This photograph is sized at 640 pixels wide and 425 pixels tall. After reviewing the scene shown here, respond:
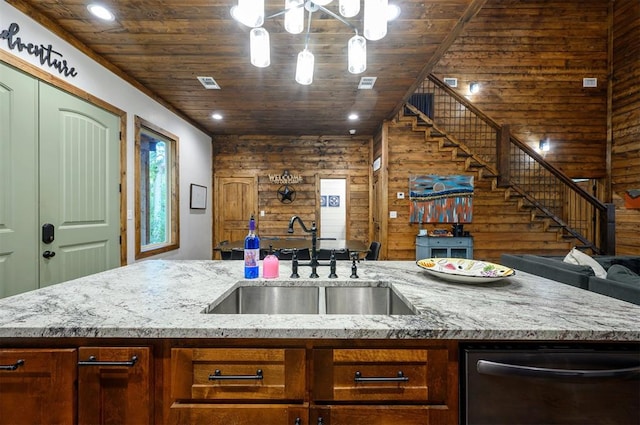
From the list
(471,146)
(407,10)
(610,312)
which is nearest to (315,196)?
(471,146)

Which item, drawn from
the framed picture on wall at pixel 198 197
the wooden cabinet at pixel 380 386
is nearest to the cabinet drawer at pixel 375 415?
the wooden cabinet at pixel 380 386

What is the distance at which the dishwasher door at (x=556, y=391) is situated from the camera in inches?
33.9

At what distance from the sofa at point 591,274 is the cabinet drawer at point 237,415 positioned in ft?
6.98

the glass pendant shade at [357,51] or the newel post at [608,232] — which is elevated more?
the glass pendant shade at [357,51]

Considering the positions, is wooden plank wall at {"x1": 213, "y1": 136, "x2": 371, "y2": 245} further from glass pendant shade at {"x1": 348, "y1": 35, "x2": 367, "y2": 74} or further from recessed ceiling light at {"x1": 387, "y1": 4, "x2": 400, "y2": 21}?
glass pendant shade at {"x1": 348, "y1": 35, "x2": 367, "y2": 74}

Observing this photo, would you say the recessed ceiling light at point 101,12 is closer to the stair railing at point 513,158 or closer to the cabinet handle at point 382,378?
the cabinet handle at point 382,378

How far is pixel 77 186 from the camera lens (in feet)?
8.96

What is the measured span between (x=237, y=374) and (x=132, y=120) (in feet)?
11.9

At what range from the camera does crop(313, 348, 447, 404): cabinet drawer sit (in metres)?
0.91

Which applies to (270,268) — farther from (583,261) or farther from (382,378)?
(583,261)

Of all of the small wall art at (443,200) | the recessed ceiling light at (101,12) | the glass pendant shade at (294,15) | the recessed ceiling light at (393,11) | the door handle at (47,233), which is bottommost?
the door handle at (47,233)

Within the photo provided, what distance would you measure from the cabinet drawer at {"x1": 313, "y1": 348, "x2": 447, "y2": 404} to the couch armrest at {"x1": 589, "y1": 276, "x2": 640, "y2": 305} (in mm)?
1751

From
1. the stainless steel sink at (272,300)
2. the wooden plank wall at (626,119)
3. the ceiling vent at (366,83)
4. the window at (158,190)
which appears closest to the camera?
the stainless steel sink at (272,300)

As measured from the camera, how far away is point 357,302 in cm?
152
